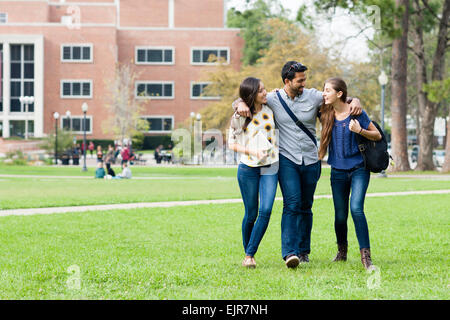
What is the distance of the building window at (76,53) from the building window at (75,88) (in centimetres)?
206

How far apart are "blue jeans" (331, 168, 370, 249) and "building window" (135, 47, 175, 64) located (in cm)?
5954

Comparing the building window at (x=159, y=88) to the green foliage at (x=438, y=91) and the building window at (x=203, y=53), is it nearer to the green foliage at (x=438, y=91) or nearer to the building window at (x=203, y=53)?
the building window at (x=203, y=53)

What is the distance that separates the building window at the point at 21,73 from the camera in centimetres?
6372

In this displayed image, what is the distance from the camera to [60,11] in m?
70.4

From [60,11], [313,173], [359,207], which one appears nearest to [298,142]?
[313,173]

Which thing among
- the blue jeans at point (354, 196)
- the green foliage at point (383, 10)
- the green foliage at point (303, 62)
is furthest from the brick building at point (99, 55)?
the blue jeans at point (354, 196)

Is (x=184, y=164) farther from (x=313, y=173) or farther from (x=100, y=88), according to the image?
(x=313, y=173)

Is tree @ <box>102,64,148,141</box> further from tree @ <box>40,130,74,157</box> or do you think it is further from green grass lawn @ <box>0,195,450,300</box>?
green grass lawn @ <box>0,195,450,300</box>

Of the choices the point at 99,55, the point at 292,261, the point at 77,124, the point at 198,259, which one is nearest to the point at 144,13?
the point at 99,55

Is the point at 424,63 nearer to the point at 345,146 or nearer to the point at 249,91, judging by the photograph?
the point at 345,146

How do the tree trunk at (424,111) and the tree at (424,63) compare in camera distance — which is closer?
the tree at (424,63)

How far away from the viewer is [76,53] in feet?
208

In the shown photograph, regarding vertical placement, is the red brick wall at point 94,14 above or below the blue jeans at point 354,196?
above
